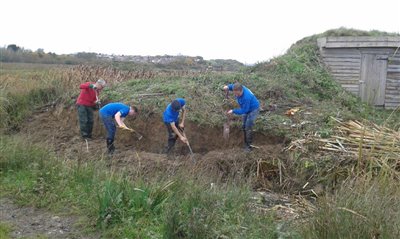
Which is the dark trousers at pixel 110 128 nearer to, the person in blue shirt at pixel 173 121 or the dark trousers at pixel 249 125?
the person in blue shirt at pixel 173 121

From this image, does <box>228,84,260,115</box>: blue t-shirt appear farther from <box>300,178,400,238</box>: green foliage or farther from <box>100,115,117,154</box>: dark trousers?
<box>300,178,400,238</box>: green foliage

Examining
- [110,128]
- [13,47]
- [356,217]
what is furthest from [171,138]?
[13,47]

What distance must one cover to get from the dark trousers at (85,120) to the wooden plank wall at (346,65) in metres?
10.4

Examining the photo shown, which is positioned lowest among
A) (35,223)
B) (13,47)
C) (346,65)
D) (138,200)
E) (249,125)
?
(35,223)

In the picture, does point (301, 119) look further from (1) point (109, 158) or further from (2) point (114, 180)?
(2) point (114, 180)

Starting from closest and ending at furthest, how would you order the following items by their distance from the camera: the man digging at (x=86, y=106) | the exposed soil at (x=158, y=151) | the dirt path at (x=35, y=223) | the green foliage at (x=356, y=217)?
1. the green foliage at (x=356, y=217)
2. the dirt path at (x=35, y=223)
3. the exposed soil at (x=158, y=151)
4. the man digging at (x=86, y=106)

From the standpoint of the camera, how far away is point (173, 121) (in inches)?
393

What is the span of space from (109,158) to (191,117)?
2.61m

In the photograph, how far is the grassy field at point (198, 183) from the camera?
447cm

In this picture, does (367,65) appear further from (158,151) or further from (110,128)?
(110,128)

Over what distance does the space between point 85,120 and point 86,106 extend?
1.30ft

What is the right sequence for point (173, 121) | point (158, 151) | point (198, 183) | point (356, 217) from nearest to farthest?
point (356, 217) < point (198, 183) < point (173, 121) < point (158, 151)

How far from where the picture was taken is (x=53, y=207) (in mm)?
6395

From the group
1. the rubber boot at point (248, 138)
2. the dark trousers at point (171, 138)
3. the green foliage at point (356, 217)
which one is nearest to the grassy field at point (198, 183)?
the green foliage at point (356, 217)
